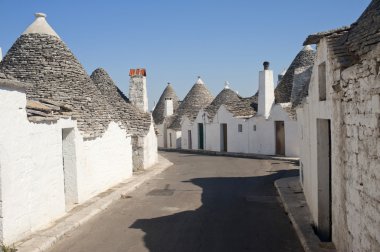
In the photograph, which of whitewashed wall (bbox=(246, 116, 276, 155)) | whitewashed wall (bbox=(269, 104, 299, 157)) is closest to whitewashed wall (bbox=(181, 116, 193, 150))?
whitewashed wall (bbox=(246, 116, 276, 155))

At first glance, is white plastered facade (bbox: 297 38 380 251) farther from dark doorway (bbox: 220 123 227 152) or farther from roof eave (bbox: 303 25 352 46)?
dark doorway (bbox: 220 123 227 152)

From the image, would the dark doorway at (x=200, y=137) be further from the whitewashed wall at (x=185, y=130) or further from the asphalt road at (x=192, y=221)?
the asphalt road at (x=192, y=221)

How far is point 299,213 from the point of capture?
890 cm

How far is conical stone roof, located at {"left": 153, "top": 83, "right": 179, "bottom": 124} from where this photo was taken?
122 ft

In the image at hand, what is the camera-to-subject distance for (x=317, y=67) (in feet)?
24.1

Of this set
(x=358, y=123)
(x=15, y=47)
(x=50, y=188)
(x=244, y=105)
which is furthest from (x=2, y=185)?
(x=244, y=105)

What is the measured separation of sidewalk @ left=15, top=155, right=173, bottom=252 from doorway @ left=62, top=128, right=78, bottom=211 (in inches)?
15.4

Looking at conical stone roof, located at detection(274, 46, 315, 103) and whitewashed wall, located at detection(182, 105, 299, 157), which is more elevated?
conical stone roof, located at detection(274, 46, 315, 103)

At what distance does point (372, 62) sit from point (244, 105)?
2339cm

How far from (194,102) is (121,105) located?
16401 mm

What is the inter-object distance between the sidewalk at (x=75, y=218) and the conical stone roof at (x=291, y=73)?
42.9 ft

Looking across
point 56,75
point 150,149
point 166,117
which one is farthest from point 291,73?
point 56,75

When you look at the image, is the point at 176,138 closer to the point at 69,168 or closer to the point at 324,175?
the point at 69,168

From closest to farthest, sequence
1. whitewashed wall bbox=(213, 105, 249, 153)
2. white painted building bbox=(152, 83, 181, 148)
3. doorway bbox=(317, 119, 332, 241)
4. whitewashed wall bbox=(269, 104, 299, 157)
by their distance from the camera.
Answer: doorway bbox=(317, 119, 332, 241) < whitewashed wall bbox=(269, 104, 299, 157) < whitewashed wall bbox=(213, 105, 249, 153) < white painted building bbox=(152, 83, 181, 148)
